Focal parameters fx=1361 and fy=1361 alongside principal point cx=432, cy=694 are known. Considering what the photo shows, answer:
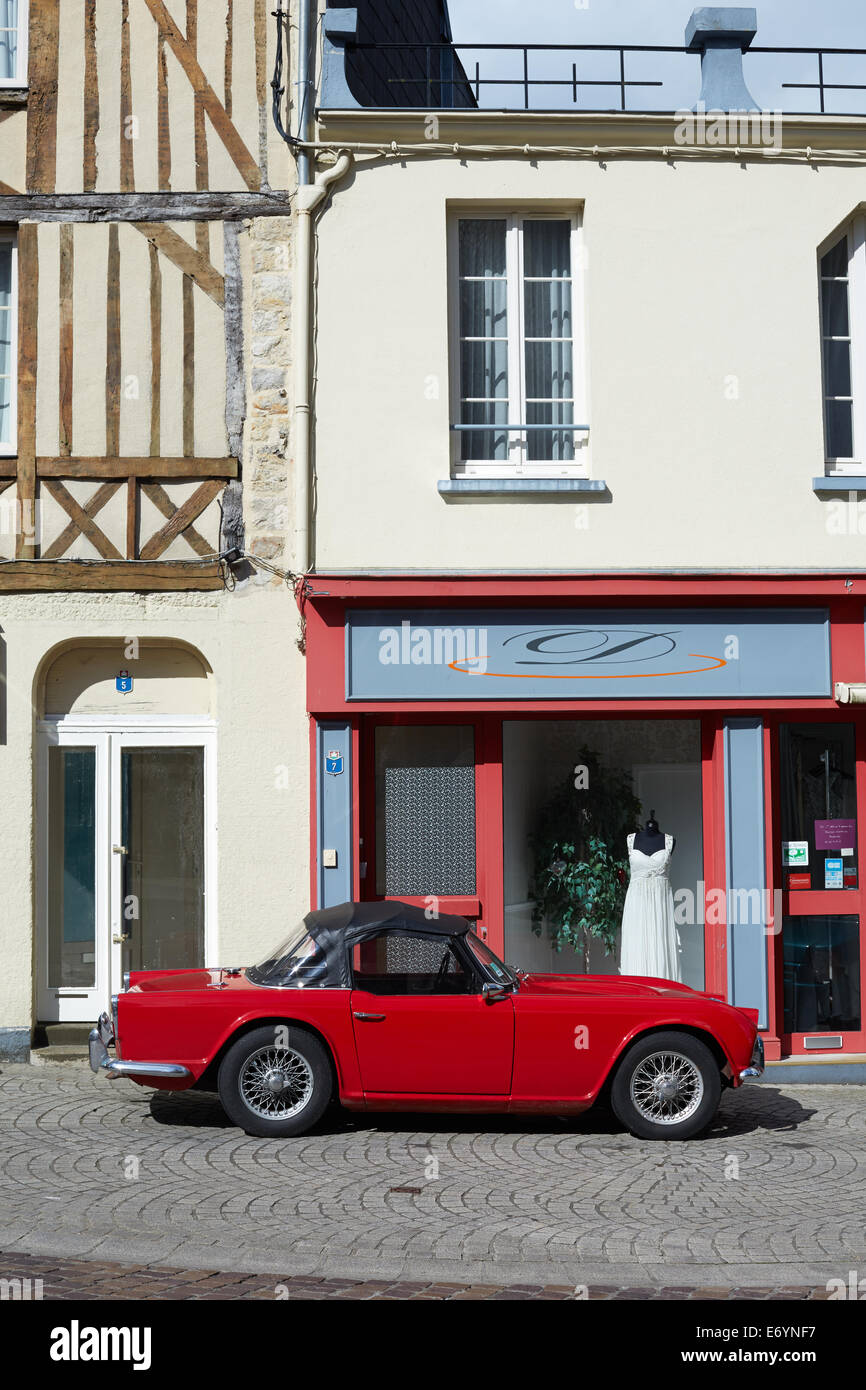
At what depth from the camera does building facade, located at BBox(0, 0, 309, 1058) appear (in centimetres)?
1061

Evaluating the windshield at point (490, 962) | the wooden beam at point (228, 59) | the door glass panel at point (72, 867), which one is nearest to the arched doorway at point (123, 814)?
the door glass panel at point (72, 867)

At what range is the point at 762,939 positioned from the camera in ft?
34.0

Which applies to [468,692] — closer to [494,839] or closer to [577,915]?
[494,839]

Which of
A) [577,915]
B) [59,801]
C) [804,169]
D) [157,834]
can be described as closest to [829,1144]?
[577,915]

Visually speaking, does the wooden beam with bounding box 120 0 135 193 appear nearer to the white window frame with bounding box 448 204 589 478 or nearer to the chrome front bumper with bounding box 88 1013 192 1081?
the white window frame with bounding box 448 204 589 478

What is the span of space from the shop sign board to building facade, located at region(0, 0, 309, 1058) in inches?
34.7

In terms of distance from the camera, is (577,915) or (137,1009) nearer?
(137,1009)

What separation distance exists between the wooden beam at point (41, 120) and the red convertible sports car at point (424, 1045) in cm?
654

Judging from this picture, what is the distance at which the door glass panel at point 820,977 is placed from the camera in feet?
34.7

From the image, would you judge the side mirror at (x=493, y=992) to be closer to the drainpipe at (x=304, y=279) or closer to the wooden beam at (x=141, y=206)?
the drainpipe at (x=304, y=279)

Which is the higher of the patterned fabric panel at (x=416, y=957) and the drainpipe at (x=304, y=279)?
the drainpipe at (x=304, y=279)

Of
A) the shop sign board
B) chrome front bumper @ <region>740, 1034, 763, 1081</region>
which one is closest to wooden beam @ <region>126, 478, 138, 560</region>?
the shop sign board

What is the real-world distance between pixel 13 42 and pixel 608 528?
20.3 ft

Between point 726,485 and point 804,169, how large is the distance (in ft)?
8.43
